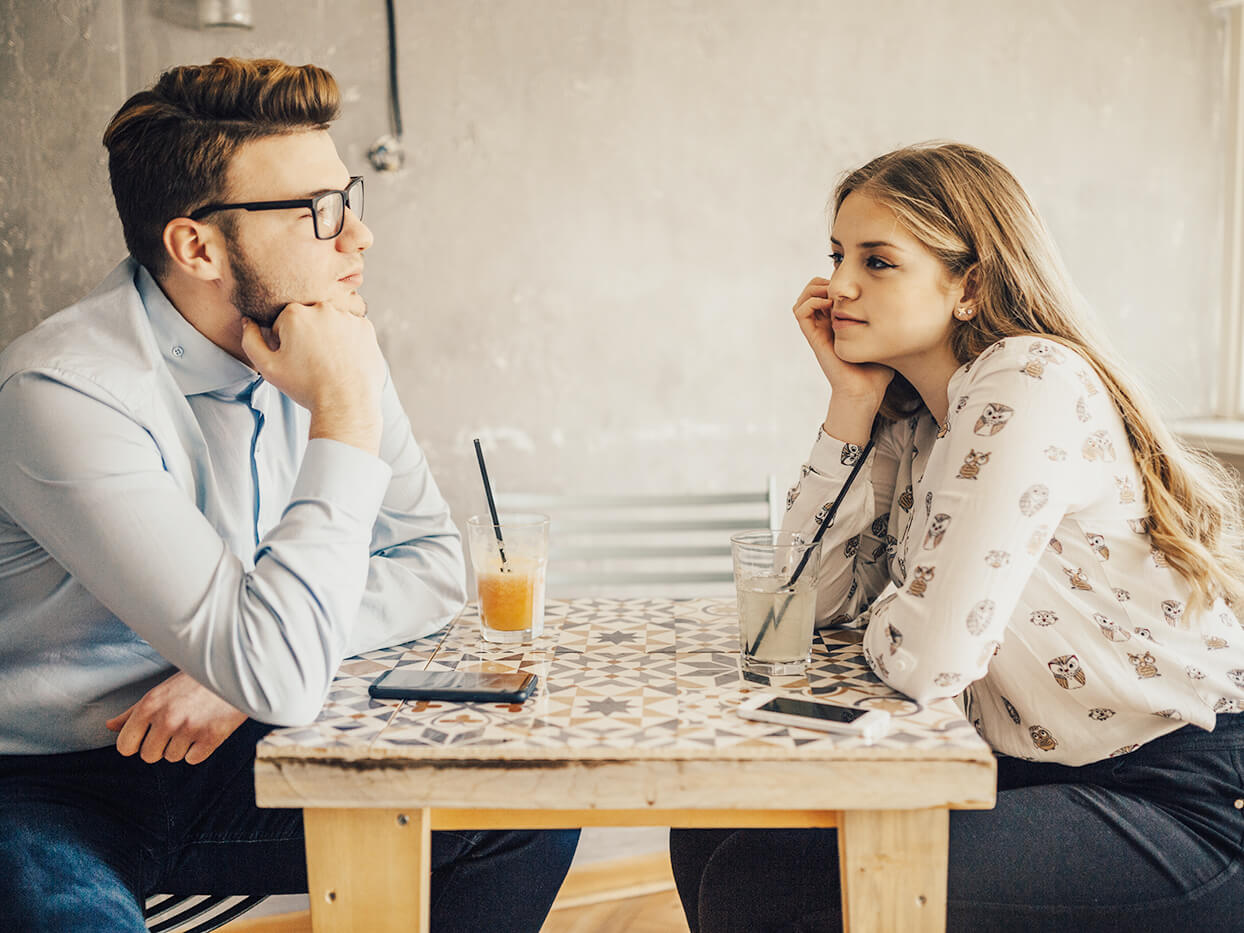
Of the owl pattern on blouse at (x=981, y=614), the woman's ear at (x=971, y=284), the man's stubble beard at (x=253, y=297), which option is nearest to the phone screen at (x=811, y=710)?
the owl pattern on blouse at (x=981, y=614)

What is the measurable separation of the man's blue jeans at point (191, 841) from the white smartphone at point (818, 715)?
45 centimetres

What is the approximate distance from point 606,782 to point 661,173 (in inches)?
72.5

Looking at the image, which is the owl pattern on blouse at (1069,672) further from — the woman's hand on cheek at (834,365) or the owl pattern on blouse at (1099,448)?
the woman's hand on cheek at (834,365)

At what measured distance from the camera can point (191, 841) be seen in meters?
1.26

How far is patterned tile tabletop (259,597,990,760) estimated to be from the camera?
945 millimetres

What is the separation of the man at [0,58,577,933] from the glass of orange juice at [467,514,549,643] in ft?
0.35

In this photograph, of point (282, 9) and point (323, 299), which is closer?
point (323, 299)

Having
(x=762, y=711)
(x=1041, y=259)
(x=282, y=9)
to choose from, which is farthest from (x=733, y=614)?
(x=282, y=9)

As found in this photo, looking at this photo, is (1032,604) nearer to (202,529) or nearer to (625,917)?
(202,529)

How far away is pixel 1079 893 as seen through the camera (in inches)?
43.7

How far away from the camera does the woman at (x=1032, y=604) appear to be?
110 cm

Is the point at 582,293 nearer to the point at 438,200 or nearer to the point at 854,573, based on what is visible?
the point at 438,200

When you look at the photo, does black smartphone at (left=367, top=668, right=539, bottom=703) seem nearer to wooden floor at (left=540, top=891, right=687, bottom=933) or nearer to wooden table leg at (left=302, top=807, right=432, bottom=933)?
wooden table leg at (left=302, top=807, right=432, bottom=933)

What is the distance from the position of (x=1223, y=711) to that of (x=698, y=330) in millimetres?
1550
